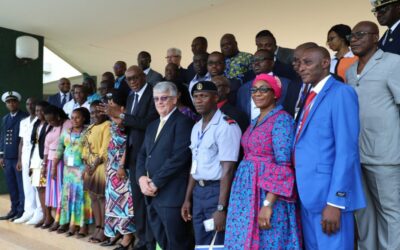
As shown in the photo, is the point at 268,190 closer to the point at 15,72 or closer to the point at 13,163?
the point at 13,163

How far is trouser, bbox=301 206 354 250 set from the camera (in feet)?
6.72

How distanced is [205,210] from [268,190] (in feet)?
2.11

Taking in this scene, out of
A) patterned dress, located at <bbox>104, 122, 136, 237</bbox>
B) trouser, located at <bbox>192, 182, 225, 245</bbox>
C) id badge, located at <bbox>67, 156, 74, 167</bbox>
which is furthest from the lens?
id badge, located at <bbox>67, 156, 74, 167</bbox>

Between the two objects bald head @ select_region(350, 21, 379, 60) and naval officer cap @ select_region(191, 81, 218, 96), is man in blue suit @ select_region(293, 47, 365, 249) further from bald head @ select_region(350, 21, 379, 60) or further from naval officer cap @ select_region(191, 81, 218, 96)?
naval officer cap @ select_region(191, 81, 218, 96)

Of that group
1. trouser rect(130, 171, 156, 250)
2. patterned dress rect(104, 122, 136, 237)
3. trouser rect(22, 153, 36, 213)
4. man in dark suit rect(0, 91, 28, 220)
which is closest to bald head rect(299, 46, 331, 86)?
trouser rect(130, 171, 156, 250)

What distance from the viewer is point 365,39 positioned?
8.07 feet

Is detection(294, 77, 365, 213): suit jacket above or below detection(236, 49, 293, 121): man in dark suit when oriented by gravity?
below

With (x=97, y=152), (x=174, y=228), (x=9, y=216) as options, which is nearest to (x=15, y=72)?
(x=9, y=216)

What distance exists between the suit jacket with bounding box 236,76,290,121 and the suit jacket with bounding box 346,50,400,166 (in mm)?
783

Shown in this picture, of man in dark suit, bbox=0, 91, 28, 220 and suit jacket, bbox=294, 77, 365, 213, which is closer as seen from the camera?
suit jacket, bbox=294, 77, 365, 213

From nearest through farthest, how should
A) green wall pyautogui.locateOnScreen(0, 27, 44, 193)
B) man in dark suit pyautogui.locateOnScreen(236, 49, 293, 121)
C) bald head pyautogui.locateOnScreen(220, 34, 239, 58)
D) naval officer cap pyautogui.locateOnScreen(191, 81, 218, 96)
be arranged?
naval officer cap pyautogui.locateOnScreen(191, 81, 218, 96) → man in dark suit pyautogui.locateOnScreen(236, 49, 293, 121) → bald head pyautogui.locateOnScreen(220, 34, 239, 58) → green wall pyautogui.locateOnScreen(0, 27, 44, 193)

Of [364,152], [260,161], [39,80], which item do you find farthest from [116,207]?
[39,80]

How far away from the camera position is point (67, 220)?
15.7 ft

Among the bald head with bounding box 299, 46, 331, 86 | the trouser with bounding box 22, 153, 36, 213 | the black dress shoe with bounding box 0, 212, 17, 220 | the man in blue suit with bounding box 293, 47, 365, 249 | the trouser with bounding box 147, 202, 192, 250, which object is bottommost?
the black dress shoe with bounding box 0, 212, 17, 220
